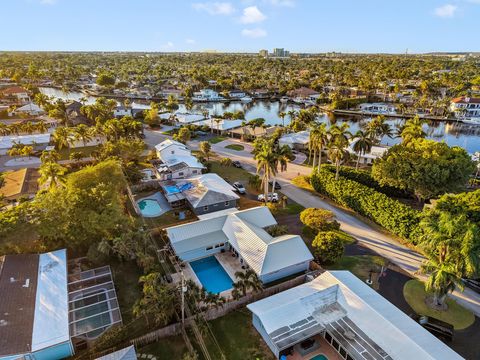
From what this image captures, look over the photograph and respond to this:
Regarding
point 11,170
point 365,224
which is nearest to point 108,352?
point 365,224

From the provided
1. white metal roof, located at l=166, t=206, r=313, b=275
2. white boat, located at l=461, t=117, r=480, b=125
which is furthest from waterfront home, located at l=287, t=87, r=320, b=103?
white metal roof, located at l=166, t=206, r=313, b=275

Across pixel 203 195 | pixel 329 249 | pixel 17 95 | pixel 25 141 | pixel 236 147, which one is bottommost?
pixel 329 249

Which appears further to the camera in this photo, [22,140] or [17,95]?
[17,95]

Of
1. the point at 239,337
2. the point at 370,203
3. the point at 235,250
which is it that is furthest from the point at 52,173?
the point at 370,203

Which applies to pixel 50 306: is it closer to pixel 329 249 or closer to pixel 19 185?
pixel 329 249

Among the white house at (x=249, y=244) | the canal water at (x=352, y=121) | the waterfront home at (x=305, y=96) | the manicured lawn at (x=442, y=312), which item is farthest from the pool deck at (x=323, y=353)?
the waterfront home at (x=305, y=96)

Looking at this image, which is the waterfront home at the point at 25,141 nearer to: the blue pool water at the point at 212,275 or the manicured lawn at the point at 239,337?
the blue pool water at the point at 212,275

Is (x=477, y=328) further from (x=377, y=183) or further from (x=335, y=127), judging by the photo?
(x=335, y=127)
